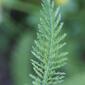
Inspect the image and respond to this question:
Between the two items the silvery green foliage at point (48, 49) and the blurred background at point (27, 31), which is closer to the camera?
the silvery green foliage at point (48, 49)

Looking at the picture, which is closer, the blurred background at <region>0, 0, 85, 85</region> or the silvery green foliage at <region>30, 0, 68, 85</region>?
the silvery green foliage at <region>30, 0, 68, 85</region>

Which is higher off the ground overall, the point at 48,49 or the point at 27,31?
the point at 27,31

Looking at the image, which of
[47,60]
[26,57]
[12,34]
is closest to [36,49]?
[47,60]

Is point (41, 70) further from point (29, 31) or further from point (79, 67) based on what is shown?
point (29, 31)

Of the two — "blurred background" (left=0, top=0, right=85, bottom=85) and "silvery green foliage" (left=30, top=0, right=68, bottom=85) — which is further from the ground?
"blurred background" (left=0, top=0, right=85, bottom=85)

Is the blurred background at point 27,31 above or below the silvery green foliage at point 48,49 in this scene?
above
